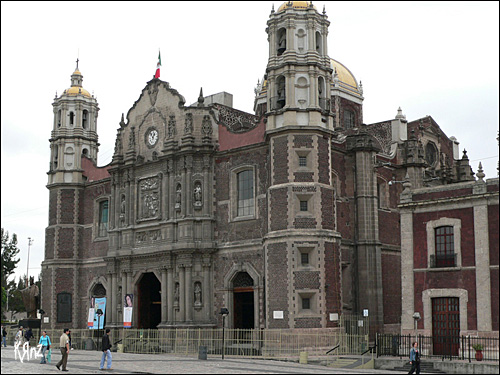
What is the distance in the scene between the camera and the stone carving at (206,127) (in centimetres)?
4553

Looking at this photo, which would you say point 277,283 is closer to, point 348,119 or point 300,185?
point 300,185

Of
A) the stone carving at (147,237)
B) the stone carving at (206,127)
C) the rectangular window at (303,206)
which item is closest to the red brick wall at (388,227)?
the rectangular window at (303,206)

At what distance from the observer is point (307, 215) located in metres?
39.3

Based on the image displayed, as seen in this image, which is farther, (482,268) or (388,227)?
(388,227)

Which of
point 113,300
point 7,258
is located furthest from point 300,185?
point 7,258

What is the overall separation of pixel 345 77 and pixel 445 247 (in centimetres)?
2640

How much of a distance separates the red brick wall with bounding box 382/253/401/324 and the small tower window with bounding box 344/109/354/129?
13.8 m

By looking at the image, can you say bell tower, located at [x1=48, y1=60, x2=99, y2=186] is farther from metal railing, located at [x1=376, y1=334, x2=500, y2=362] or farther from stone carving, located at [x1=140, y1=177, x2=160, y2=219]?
metal railing, located at [x1=376, y1=334, x2=500, y2=362]

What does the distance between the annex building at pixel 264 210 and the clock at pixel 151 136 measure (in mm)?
79

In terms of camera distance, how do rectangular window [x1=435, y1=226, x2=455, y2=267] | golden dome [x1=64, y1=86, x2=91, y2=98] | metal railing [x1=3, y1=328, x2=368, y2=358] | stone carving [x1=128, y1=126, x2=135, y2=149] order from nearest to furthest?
rectangular window [x1=435, y1=226, x2=455, y2=267] < metal railing [x1=3, y1=328, x2=368, y2=358] < stone carving [x1=128, y1=126, x2=135, y2=149] < golden dome [x1=64, y1=86, x2=91, y2=98]

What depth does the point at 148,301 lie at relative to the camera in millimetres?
49031

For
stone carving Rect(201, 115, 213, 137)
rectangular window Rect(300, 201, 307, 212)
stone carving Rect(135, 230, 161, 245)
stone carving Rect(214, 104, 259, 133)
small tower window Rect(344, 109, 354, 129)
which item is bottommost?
stone carving Rect(135, 230, 161, 245)

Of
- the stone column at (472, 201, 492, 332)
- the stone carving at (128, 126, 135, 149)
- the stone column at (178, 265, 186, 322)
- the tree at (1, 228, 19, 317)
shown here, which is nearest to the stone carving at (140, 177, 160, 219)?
the stone carving at (128, 126, 135, 149)

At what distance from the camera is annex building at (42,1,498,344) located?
127ft
